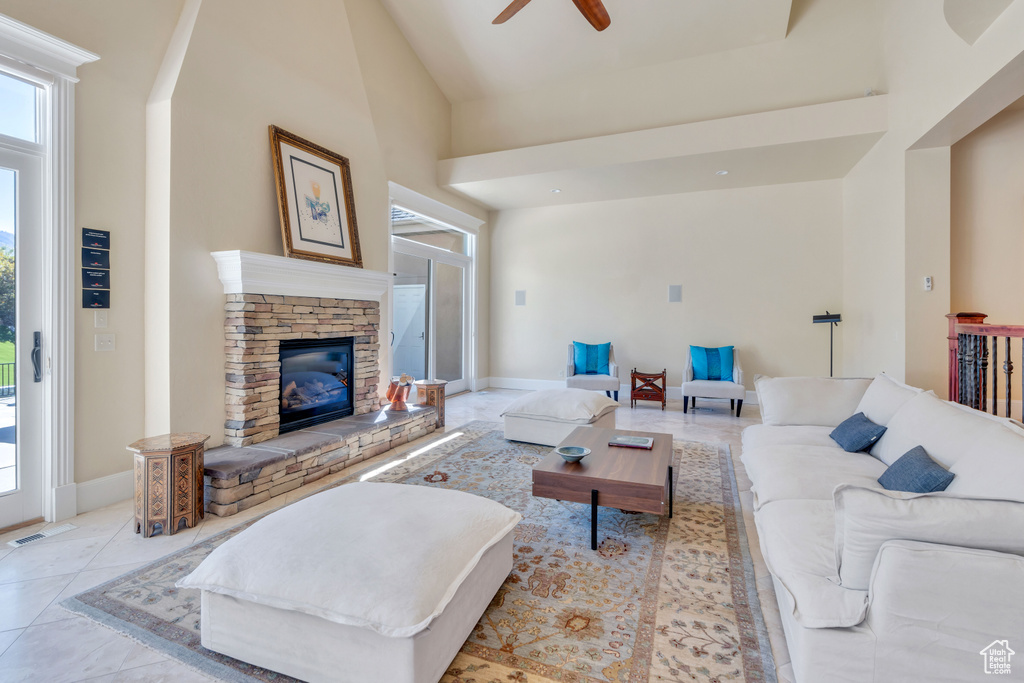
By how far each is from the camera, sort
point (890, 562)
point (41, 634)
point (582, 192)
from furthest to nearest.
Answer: point (582, 192)
point (41, 634)
point (890, 562)

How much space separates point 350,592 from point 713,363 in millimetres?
6142

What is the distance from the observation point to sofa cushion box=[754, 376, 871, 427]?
3406mm

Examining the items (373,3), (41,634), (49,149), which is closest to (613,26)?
(373,3)

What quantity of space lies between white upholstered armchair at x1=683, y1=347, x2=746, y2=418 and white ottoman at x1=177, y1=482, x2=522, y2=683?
4939mm

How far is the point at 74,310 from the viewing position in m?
2.89

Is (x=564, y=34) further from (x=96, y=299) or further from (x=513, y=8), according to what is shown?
(x=96, y=299)

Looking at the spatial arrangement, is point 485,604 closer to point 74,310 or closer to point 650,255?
point 74,310

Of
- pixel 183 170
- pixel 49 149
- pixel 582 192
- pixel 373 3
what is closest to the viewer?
pixel 49 149

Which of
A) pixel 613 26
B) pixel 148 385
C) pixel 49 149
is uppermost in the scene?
pixel 613 26

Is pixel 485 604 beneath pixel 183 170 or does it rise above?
beneath

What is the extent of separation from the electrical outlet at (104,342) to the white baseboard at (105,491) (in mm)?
841

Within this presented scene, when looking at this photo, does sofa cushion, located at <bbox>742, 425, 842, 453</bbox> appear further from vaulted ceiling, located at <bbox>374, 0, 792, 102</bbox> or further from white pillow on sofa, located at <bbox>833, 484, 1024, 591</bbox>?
vaulted ceiling, located at <bbox>374, 0, 792, 102</bbox>

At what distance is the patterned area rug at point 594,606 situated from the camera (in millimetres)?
1650

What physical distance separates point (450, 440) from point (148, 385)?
8.14ft
